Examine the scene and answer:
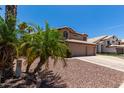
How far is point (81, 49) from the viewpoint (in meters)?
25.2

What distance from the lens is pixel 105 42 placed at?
37.9m

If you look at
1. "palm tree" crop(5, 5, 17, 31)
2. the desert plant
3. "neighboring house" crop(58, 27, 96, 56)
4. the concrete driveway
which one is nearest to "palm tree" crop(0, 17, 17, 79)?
"palm tree" crop(5, 5, 17, 31)

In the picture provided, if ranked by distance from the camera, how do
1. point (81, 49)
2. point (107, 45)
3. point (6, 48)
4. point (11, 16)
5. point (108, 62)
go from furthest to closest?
point (107, 45), point (81, 49), point (108, 62), point (11, 16), point (6, 48)

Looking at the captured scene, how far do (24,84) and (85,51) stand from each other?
1801cm

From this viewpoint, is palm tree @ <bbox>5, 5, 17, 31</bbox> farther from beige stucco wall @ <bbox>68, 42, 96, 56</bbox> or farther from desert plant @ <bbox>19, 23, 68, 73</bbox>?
beige stucco wall @ <bbox>68, 42, 96, 56</bbox>

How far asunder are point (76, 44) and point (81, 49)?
1256mm

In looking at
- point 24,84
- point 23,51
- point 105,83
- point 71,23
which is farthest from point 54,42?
point 71,23

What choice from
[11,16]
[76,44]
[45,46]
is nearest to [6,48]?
[11,16]

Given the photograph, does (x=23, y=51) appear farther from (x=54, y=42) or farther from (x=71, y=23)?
(x=71, y=23)

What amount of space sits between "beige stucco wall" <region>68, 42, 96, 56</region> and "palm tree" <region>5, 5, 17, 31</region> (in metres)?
13.0

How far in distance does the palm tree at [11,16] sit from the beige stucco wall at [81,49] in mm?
13029

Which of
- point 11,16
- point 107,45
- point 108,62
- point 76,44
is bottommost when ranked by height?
point 108,62

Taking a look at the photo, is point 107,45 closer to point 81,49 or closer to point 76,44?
point 81,49

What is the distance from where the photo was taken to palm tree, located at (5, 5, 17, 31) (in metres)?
9.75
